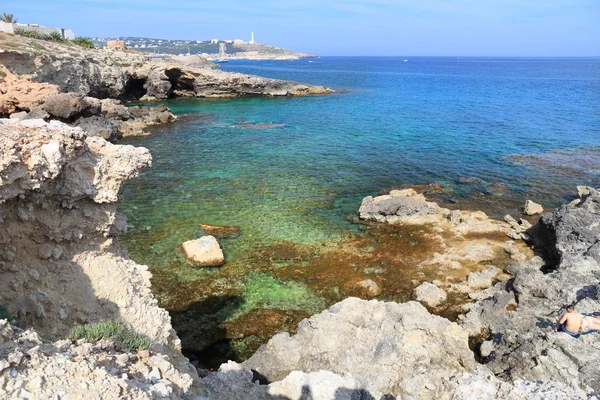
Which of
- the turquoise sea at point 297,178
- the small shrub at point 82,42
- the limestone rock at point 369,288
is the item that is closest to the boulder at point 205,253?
the turquoise sea at point 297,178

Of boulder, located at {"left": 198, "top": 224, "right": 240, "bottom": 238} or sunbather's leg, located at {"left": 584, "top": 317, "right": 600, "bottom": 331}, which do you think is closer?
sunbather's leg, located at {"left": 584, "top": 317, "right": 600, "bottom": 331}

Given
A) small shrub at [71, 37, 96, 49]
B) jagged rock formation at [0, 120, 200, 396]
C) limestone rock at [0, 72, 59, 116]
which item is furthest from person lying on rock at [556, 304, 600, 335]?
small shrub at [71, 37, 96, 49]

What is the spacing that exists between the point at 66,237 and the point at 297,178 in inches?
Answer: 850

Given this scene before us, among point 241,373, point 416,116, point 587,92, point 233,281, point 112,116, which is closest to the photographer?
point 241,373

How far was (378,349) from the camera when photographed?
10.1 meters

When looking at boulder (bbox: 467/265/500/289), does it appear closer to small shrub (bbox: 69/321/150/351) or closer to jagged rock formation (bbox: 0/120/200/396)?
jagged rock formation (bbox: 0/120/200/396)

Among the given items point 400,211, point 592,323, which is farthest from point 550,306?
point 400,211

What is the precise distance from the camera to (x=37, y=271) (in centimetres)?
845

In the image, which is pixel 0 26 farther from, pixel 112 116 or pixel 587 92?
pixel 587 92

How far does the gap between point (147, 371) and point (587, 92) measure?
106193 millimetres

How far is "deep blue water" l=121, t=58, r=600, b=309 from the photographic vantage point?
69.8ft

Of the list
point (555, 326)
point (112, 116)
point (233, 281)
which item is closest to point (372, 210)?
point (233, 281)

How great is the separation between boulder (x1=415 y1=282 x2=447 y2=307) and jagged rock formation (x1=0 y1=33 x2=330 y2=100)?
4677 cm

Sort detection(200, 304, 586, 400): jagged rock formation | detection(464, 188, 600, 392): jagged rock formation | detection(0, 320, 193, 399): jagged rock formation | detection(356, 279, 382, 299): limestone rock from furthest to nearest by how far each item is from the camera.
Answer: detection(356, 279, 382, 299): limestone rock < detection(464, 188, 600, 392): jagged rock formation < detection(200, 304, 586, 400): jagged rock formation < detection(0, 320, 193, 399): jagged rock formation
